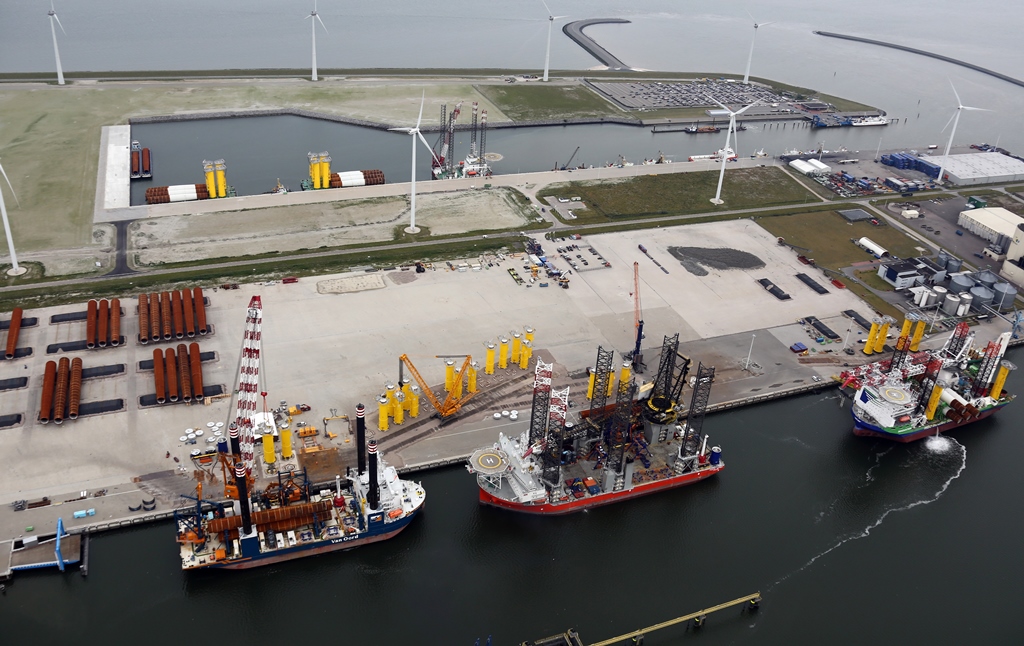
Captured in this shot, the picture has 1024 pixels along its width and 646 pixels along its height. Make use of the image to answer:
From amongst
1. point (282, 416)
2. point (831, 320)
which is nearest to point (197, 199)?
point (282, 416)

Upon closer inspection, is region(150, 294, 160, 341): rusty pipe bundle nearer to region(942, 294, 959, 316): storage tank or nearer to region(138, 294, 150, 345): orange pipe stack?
region(138, 294, 150, 345): orange pipe stack

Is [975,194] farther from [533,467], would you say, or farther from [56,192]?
[56,192]

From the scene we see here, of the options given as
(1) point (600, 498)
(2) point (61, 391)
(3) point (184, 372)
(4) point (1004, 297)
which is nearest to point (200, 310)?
(3) point (184, 372)

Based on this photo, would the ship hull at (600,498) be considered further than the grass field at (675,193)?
No

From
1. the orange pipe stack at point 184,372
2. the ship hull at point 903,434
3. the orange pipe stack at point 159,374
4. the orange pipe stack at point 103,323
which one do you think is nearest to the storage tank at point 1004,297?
the ship hull at point 903,434

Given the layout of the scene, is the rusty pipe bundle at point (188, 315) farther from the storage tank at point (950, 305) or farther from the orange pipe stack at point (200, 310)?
the storage tank at point (950, 305)

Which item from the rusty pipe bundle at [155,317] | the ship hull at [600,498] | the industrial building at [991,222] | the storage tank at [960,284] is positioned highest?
the industrial building at [991,222]

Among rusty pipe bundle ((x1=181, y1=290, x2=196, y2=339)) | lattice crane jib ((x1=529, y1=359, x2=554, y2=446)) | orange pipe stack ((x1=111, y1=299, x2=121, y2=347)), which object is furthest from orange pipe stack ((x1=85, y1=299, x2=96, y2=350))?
lattice crane jib ((x1=529, y1=359, x2=554, y2=446))
